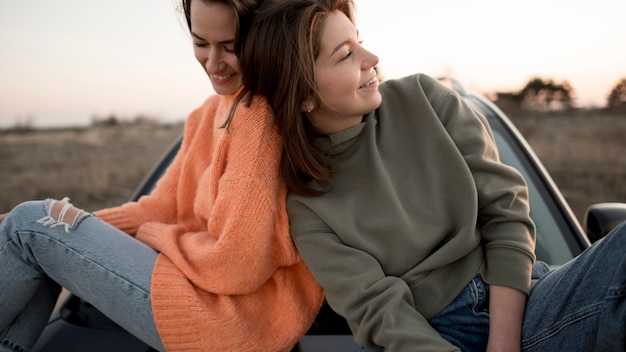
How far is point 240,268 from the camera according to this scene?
1.54 metres

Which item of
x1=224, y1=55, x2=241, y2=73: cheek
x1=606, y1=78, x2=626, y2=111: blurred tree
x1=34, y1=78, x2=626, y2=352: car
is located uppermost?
x1=224, y1=55, x2=241, y2=73: cheek

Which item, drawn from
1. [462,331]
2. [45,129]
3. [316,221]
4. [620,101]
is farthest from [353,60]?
[45,129]

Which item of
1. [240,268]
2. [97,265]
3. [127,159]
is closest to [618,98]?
[127,159]

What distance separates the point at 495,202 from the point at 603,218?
1.72 ft

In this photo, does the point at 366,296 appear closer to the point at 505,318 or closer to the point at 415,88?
the point at 505,318

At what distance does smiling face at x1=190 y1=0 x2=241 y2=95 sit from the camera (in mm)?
1576

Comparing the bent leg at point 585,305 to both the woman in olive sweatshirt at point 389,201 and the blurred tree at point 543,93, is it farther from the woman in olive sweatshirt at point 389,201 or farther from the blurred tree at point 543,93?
the blurred tree at point 543,93

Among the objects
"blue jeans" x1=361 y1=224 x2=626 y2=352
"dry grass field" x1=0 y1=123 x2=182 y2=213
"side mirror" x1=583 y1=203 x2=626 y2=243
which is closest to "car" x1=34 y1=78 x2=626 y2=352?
"side mirror" x1=583 y1=203 x2=626 y2=243

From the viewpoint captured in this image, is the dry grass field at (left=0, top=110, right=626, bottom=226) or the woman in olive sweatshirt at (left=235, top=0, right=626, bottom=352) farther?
the dry grass field at (left=0, top=110, right=626, bottom=226)

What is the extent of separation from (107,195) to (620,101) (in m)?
8.19

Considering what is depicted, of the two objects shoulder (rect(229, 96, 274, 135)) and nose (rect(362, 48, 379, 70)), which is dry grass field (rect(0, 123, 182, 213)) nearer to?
shoulder (rect(229, 96, 274, 135))

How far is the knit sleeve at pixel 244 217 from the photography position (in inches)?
59.5

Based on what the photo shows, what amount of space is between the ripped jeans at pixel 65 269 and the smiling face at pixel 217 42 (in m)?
Answer: 0.58

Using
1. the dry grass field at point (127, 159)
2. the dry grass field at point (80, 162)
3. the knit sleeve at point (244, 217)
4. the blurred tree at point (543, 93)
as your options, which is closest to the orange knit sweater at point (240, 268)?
the knit sleeve at point (244, 217)
